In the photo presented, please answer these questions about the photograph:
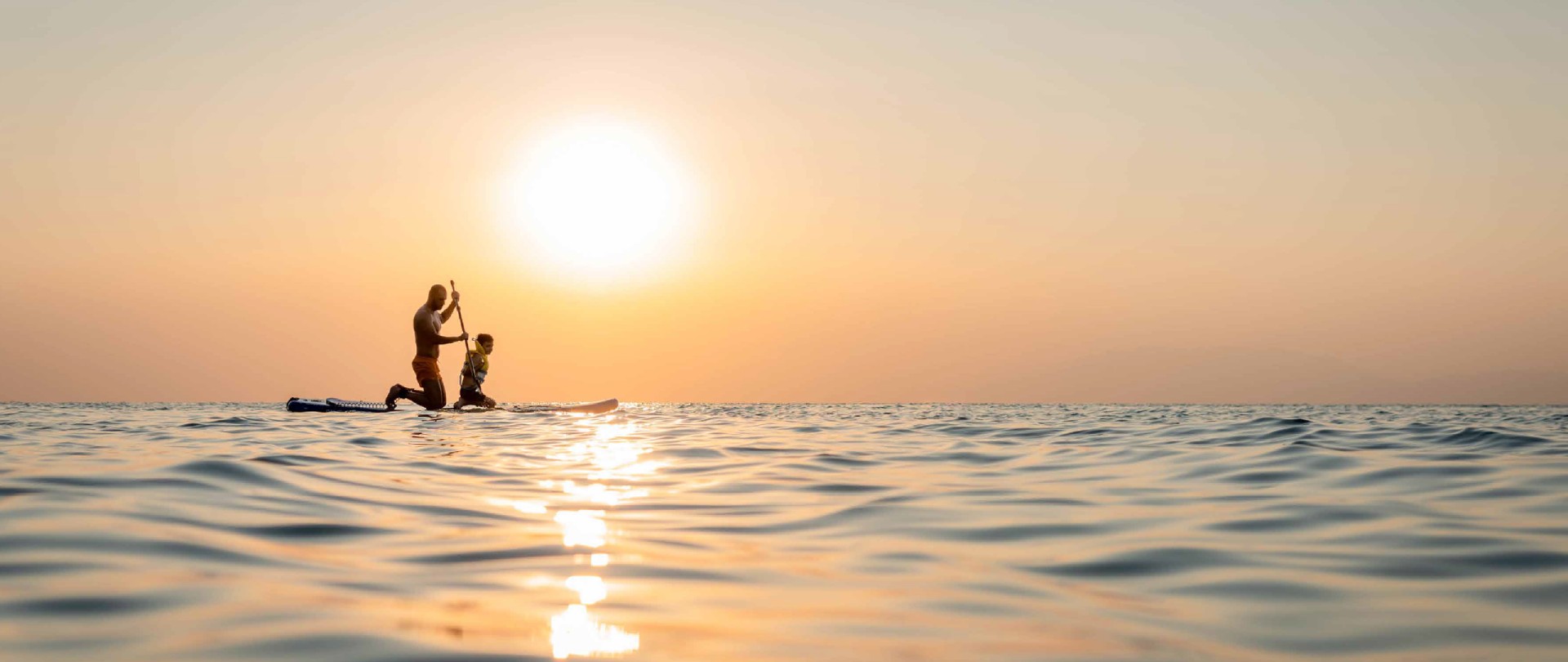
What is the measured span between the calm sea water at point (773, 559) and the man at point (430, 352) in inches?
442

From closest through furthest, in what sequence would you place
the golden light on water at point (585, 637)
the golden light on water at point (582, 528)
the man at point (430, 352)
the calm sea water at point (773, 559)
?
Answer: the golden light on water at point (585, 637), the calm sea water at point (773, 559), the golden light on water at point (582, 528), the man at point (430, 352)

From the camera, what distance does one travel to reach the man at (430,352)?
21.3 m

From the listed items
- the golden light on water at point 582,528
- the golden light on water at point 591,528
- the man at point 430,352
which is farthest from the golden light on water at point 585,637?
the man at point 430,352

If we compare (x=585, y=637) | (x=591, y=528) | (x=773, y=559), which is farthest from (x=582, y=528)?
(x=585, y=637)

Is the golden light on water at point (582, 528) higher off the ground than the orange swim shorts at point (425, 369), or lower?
lower

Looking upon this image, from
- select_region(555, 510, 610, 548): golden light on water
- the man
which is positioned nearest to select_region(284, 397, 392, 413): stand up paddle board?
the man

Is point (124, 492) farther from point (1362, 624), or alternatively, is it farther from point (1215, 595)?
point (1362, 624)

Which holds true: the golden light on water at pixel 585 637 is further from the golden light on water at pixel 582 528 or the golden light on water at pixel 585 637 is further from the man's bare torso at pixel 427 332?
the man's bare torso at pixel 427 332

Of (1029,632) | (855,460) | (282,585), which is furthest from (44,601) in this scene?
(855,460)

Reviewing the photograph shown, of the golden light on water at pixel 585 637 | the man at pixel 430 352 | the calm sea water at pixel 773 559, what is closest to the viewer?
the golden light on water at pixel 585 637

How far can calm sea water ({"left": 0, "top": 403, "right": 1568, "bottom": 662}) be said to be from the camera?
326 centimetres

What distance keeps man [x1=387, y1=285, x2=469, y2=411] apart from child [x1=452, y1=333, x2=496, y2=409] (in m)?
0.57

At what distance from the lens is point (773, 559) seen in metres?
4.88

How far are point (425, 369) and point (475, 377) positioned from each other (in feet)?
4.25
